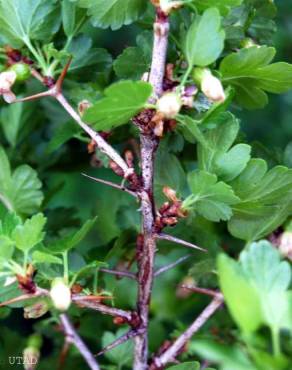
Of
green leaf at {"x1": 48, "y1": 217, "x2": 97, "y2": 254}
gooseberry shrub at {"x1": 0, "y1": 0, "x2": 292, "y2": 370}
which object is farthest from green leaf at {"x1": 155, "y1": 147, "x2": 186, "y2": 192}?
green leaf at {"x1": 48, "y1": 217, "x2": 97, "y2": 254}

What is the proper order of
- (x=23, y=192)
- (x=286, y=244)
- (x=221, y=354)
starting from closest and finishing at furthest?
(x=221, y=354)
(x=286, y=244)
(x=23, y=192)

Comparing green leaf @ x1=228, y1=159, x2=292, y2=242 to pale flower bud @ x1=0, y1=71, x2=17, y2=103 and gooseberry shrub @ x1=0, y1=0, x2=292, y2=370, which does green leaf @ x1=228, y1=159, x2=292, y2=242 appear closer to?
gooseberry shrub @ x1=0, y1=0, x2=292, y2=370

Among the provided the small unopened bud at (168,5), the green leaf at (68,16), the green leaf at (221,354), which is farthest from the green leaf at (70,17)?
the green leaf at (221,354)

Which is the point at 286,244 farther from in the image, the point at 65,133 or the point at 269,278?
the point at 65,133

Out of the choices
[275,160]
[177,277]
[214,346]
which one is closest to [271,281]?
[214,346]

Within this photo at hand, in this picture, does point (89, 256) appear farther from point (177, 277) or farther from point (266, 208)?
point (177, 277)

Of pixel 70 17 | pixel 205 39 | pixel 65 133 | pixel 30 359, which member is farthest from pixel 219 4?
pixel 30 359
